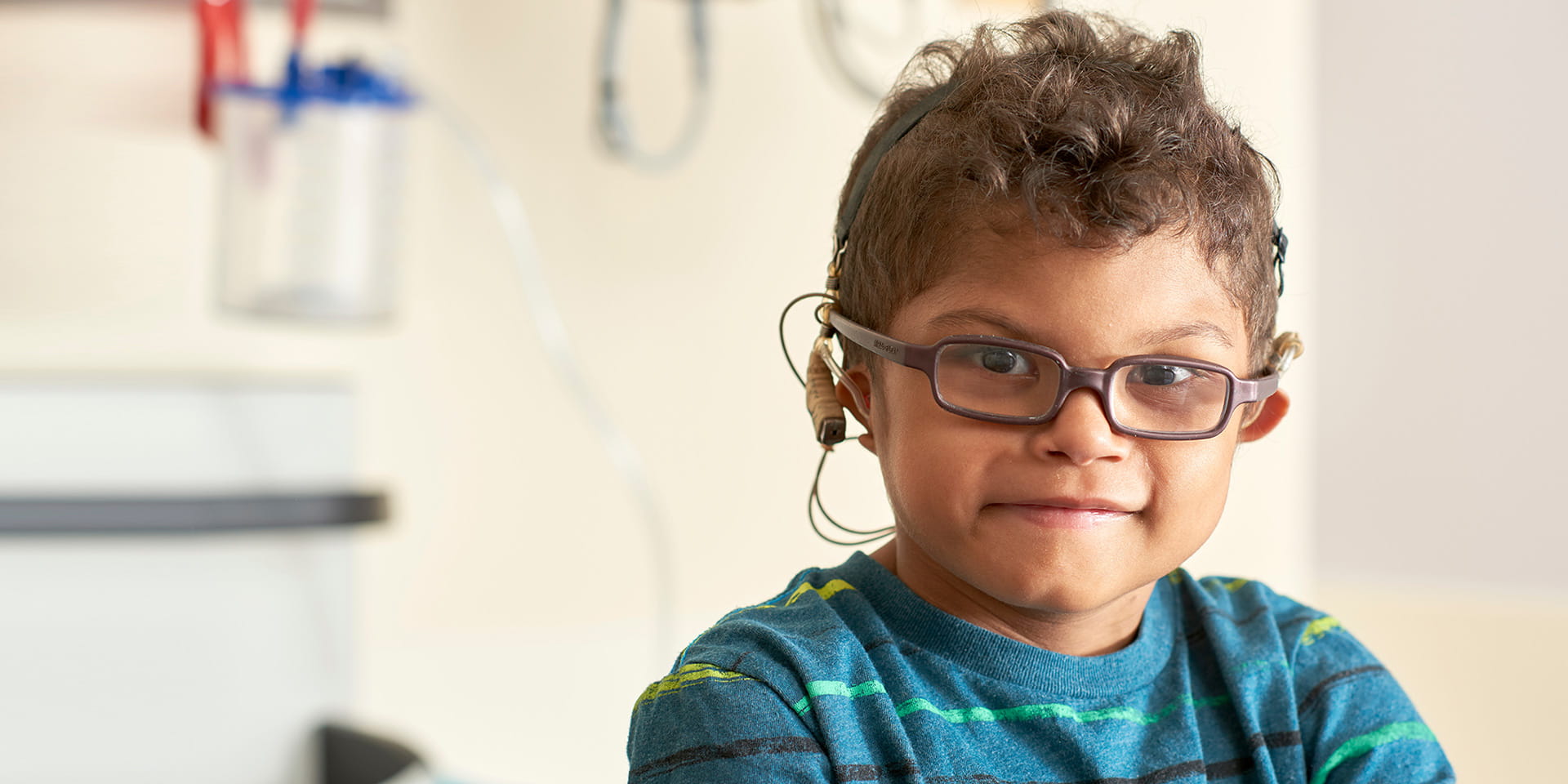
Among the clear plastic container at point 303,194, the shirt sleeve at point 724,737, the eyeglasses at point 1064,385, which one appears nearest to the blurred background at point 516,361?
the clear plastic container at point 303,194

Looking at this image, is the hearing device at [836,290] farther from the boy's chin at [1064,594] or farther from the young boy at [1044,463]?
the boy's chin at [1064,594]

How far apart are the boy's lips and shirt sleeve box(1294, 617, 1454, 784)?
0.19m

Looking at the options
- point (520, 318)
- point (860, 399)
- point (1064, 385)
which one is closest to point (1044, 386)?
point (1064, 385)

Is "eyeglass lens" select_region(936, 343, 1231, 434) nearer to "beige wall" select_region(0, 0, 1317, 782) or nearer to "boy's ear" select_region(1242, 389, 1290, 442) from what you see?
"boy's ear" select_region(1242, 389, 1290, 442)

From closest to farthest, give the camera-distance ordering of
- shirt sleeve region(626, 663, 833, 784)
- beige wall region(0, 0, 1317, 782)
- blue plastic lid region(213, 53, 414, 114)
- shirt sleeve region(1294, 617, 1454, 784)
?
shirt sleeve region(626, 663, 833, 784), shirt sleeve region(1294, 617, 1454, 784), blue plastic lid region(213, 53, 414, 114), beige wall region(0, 0, 1317, 782)

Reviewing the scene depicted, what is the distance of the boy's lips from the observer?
576 mm

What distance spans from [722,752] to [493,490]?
955mm

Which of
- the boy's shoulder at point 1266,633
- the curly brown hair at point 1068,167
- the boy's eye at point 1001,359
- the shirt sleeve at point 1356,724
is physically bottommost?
the shirt sleeve at point 1356,724

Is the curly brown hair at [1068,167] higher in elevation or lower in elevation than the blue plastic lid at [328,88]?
lower

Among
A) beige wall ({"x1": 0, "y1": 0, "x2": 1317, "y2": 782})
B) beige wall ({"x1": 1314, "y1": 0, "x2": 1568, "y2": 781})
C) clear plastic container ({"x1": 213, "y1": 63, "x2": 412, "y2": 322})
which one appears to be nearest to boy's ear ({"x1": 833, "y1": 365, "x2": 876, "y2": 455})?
clear plastic container ({"x1": 213, "y1": 63, "x2": 412, "y2": 322})

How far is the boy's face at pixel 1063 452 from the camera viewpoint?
0.57m

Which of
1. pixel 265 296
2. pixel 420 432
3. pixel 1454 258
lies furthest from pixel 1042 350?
pixel 1454 258

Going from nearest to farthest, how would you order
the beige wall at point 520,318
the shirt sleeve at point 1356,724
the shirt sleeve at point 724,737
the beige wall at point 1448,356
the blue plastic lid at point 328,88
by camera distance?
1. the shirt sleeve at point 724,737
2. the shirt sleeve at point 1356,724
3. the blue plastic lid at point 328,88
4. the beige wall at point 520,318
5. the beige wall at point 1448,356

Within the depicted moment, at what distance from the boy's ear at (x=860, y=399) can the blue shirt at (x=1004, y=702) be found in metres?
0.06
